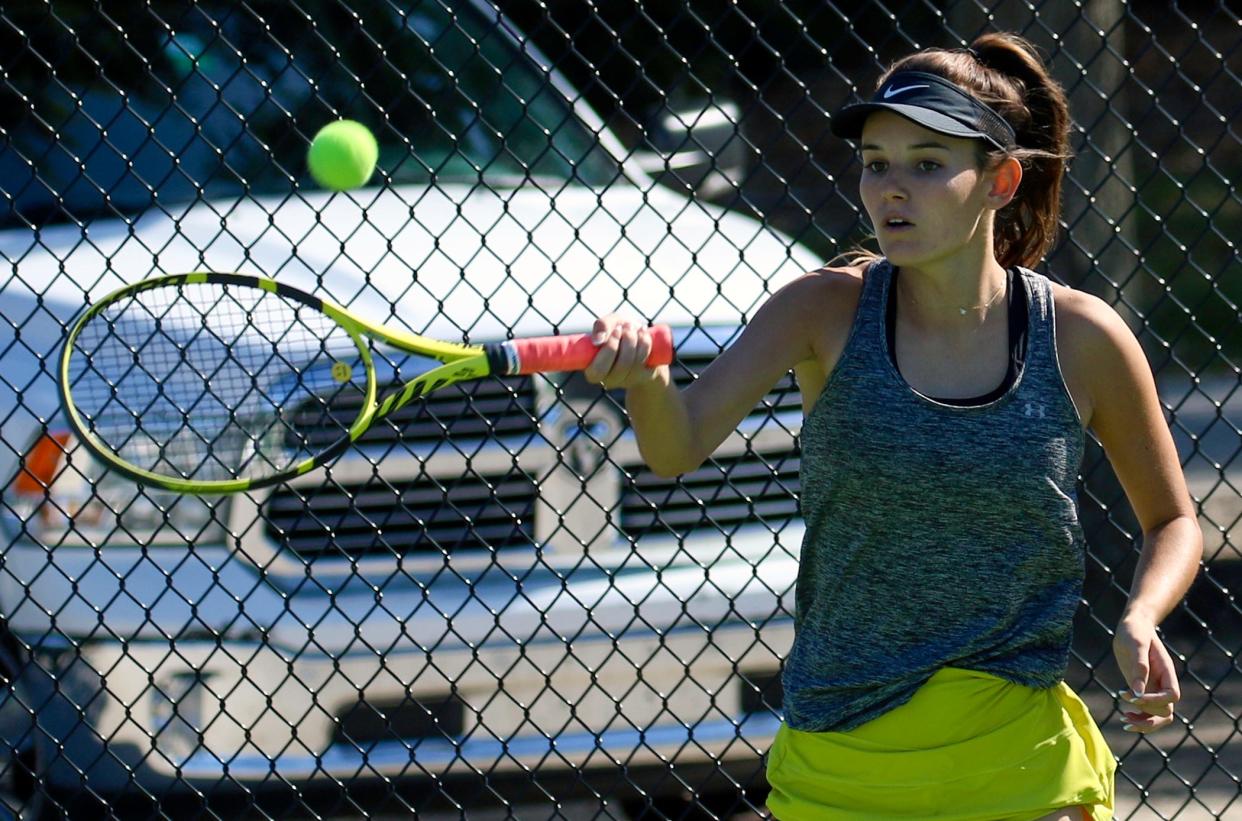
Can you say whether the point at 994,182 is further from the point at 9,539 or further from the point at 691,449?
the point at 9,539

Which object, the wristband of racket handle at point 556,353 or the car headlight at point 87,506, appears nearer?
the wristband of racket handle at point 556,353

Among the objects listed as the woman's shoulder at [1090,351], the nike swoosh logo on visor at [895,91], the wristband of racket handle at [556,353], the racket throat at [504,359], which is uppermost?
the nike swoosh logo on visor at [895,91]

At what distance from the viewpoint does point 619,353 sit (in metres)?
2.13

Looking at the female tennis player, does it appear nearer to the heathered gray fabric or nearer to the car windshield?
the heathered gray fabric

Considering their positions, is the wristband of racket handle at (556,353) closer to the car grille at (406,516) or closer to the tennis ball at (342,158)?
the tennis ball at (342,158)

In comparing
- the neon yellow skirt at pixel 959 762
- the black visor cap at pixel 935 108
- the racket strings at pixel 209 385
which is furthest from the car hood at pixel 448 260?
the neon yellow skirt at pixel 959 762

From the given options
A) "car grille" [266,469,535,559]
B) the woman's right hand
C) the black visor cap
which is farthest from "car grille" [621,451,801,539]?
the woman's right hand

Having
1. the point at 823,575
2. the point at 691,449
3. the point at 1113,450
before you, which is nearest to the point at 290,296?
the point at 691,449

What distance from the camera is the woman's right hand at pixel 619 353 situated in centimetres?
212

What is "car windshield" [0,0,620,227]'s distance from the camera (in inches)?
163

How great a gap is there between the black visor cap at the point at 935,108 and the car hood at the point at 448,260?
1081 millimetres

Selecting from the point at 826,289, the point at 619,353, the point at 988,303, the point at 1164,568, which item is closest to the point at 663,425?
the point at 619,353

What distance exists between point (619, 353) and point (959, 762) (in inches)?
28.3

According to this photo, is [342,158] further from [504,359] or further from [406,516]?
[406,516]
